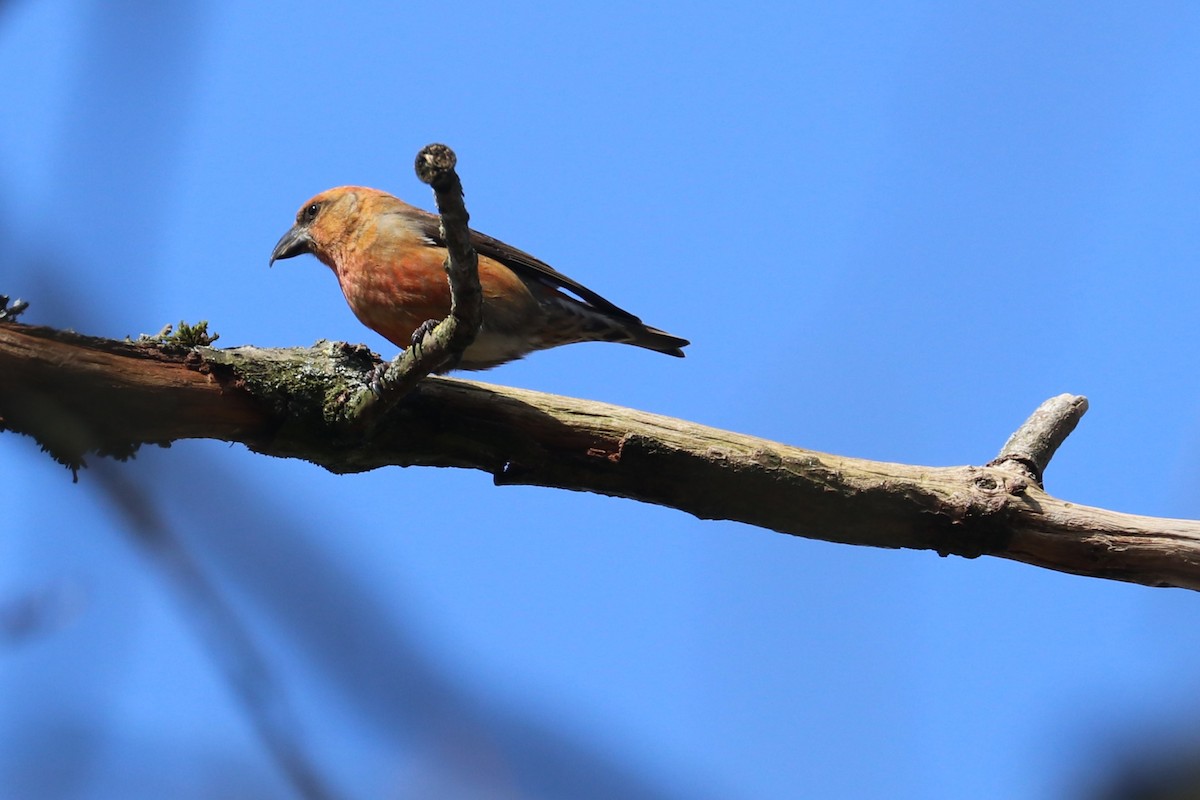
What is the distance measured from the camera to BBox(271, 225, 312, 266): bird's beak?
715 centimetres

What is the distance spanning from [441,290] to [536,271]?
78 centimetres

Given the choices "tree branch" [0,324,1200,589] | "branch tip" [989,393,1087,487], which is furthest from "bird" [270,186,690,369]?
"branch tip" [989,393,1087,487]

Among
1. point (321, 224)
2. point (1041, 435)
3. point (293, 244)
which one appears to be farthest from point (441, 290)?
point (1041, 435)

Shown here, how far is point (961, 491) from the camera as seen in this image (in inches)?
183

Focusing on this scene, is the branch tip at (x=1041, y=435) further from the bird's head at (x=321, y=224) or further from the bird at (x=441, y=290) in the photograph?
the bird's head at (x=321, y=224)

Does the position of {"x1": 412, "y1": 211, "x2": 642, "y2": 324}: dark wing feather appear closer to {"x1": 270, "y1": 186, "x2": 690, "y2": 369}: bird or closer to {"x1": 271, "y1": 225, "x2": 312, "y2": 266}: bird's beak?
{"x1": 270, "y1": 186, "x2": 690, "y2": 369}: bird

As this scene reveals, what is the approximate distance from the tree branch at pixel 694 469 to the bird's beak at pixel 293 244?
9.55 ft

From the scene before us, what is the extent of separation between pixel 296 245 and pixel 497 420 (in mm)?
3263

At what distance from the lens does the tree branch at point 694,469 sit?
170 inches

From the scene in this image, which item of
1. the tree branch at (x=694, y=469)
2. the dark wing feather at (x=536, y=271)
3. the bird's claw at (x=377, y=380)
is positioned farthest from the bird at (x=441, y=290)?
the bird's claw at (x=377, y=380)

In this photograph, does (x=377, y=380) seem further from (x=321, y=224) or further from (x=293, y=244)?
(x=293, y=244)

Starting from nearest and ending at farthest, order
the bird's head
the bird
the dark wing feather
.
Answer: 1. the bird
2. the dark wing feather
3. the bird's head

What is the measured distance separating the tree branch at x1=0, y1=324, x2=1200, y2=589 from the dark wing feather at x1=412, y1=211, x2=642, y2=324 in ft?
5.91

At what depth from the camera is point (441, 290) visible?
578 centimetres
